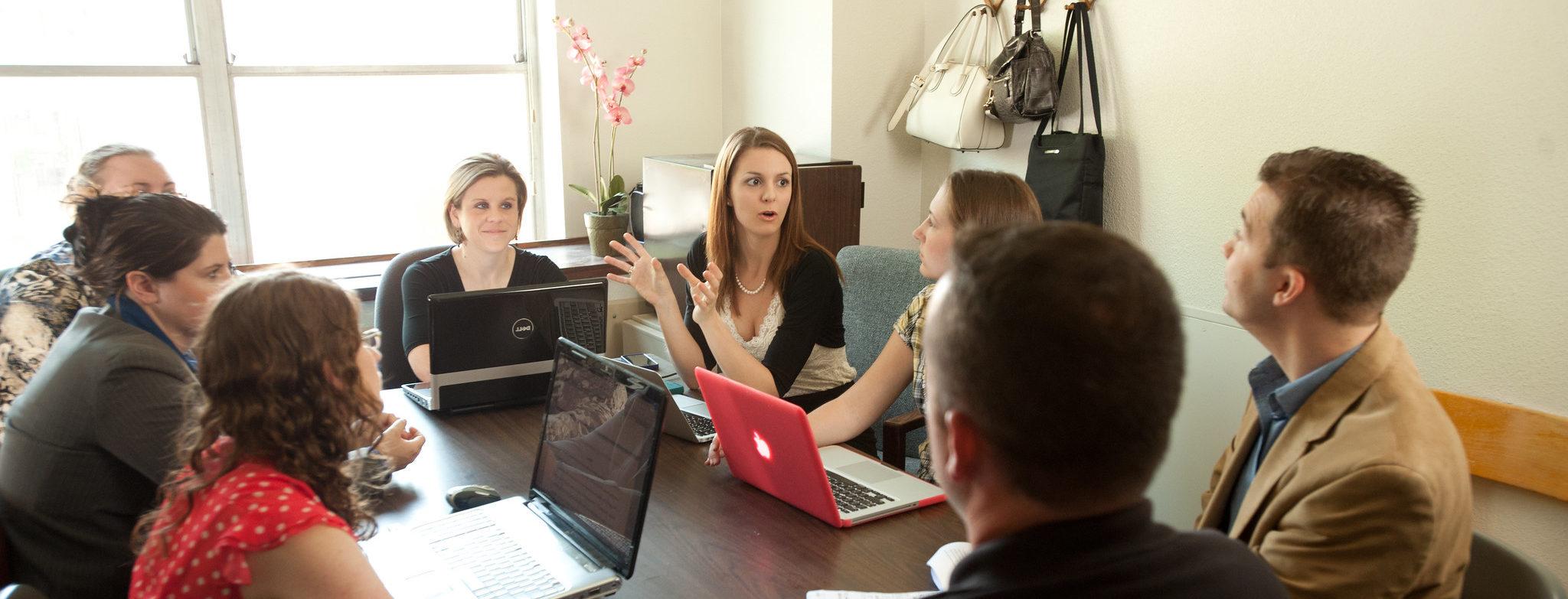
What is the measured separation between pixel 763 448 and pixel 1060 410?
40.2 inches

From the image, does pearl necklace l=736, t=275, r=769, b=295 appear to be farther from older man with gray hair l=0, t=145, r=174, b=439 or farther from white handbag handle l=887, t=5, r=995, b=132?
older man with gray hair l=0, t=145, r=174, b=439

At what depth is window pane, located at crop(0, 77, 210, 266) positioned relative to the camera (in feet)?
10.3

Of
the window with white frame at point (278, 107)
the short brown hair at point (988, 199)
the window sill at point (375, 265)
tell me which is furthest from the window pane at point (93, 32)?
the short brown hair at point (988, 199)

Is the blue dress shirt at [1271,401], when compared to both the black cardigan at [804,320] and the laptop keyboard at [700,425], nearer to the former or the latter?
the laptop keyboard at [700,425]

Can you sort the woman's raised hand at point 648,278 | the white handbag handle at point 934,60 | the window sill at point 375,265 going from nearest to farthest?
the woman's raised hand at point 648,278, the white handbag handle at point 934,60, the window sill at point 375,265

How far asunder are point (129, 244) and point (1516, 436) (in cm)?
256

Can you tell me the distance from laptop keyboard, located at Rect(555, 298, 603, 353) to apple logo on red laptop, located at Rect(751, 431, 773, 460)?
0.62m

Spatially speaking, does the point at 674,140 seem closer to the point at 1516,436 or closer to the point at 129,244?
the point at 129,244

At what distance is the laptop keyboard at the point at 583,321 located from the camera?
86.9 inches

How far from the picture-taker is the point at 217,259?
1685mm

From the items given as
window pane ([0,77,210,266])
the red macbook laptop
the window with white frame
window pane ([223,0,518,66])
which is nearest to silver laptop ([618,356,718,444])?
the red macbook laptop

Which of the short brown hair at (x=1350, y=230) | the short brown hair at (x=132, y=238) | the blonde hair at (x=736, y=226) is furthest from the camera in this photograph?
the blonde hair at (x=736, y=226)

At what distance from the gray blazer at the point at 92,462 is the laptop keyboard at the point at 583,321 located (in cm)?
80

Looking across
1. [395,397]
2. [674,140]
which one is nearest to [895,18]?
[674,140]
